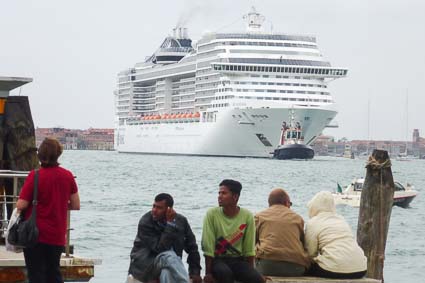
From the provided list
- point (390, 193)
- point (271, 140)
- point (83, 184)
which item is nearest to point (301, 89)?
point (271, 140)

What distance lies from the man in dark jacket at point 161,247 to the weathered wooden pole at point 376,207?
11.4 feet

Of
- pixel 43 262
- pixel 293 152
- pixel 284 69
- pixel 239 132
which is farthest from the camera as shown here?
pixel 284 69

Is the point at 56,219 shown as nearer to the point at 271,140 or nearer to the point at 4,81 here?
the point at 4,81

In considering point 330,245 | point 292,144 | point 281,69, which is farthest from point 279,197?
point 281,69

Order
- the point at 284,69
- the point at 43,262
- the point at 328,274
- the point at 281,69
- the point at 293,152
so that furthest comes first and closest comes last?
the point at 281,69 → the point at 284,69 → the point at 293,152 → the point at 328,274 → the point at 43,262

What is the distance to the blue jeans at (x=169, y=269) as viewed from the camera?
8367mm

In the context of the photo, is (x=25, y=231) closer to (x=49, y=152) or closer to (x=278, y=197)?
(x=49, y=152)

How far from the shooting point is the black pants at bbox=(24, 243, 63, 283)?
25.1ft

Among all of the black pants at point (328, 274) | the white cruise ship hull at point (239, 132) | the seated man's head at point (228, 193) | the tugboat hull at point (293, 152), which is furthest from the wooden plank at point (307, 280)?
the tugboat hull at point (293, 152)

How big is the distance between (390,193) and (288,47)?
279 feet

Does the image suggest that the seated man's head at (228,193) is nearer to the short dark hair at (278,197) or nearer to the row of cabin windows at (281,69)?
the short dark hair at (278,197)

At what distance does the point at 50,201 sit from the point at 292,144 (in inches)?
3206

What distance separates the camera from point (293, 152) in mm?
89750

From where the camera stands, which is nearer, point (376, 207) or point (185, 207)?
point (376, 207)
